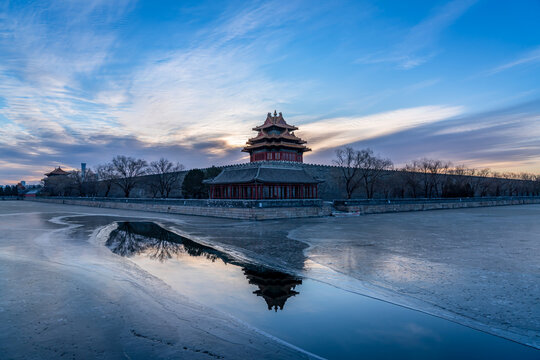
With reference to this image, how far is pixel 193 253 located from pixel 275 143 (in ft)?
99.4

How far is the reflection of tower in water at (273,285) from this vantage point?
25.5 ft

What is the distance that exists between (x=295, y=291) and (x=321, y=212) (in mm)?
26246

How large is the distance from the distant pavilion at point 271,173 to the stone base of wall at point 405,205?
5.13 metres

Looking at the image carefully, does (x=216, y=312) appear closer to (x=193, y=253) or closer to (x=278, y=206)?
(x=193, y=253)

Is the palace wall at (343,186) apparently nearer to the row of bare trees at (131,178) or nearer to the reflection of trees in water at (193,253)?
the row of bare trees at (131,178)

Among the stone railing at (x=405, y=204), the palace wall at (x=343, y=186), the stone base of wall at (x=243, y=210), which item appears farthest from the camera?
the palace wall at (x=343, y=186)

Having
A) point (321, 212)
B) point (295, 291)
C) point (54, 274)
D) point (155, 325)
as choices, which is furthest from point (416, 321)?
point (321, 212)

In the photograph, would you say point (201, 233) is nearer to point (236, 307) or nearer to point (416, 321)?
point (236, 307)

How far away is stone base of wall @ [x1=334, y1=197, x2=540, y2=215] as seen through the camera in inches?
1480

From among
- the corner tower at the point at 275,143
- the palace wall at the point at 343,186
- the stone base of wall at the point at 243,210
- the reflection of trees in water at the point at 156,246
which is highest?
the corner tower at the point at 275,143

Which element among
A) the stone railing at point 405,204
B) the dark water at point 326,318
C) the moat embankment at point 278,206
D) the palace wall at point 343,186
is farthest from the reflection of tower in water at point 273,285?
the palace wall at point 343,186

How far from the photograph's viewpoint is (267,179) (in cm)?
3591

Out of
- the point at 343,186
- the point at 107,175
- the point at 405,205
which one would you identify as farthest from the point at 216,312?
the point at 107,175

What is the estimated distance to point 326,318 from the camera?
6.62 m
